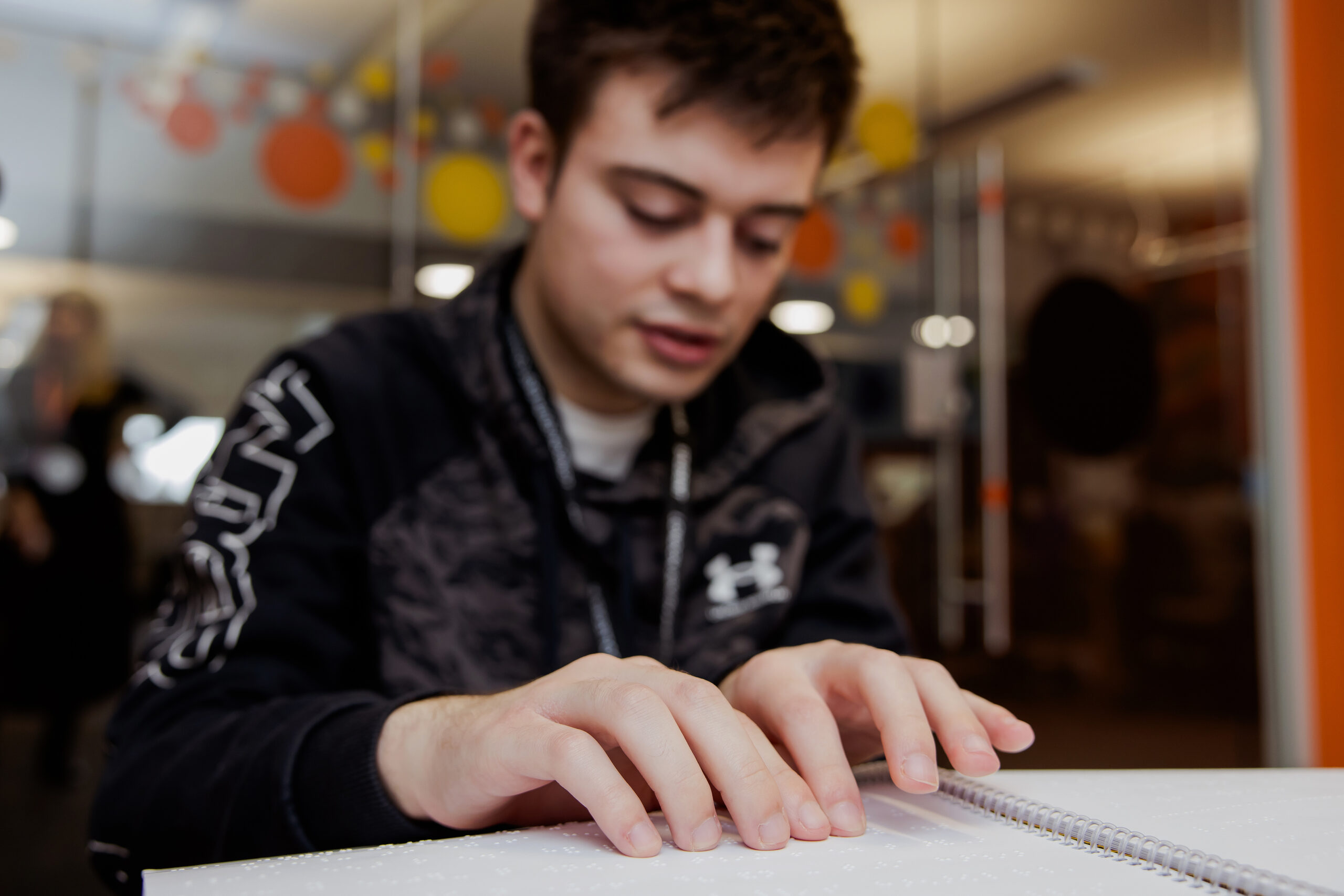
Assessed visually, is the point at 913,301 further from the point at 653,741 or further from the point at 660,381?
the point at 653,741

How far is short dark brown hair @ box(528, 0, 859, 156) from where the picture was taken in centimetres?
92

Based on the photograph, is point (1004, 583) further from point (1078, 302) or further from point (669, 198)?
point (669, 198)

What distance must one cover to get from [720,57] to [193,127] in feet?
4.58

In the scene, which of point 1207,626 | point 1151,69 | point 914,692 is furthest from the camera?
point 1151,69

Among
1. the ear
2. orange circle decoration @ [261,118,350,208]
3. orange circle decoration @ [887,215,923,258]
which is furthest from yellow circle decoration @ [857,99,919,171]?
the ear

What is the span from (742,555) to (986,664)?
1.68 meters

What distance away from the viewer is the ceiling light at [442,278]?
2.05 m

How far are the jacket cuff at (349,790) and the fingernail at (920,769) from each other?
244 mm

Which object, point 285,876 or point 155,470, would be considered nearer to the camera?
point 285,876

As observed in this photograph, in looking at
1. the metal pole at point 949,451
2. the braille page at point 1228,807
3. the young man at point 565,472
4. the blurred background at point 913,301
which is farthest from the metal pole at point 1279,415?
the braille page at point 1228,807

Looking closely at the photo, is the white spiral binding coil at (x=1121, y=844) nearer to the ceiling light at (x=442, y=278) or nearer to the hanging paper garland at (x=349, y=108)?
the ceiling light at (x=442, y=278)

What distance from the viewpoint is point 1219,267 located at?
2283mm

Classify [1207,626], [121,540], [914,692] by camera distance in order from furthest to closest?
[1207,626] < [121,540] < [914,692]

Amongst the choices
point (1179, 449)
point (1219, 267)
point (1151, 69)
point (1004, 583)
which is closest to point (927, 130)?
point (1151, 69)
